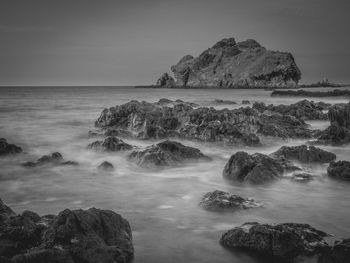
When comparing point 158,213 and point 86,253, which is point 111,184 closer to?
point 158,213

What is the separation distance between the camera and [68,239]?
3.95m

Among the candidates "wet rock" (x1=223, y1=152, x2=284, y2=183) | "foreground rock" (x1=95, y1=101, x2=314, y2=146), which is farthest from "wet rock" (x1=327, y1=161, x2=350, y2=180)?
"foreground rock" (x1=95, y1=101, x2=314, y2=146)

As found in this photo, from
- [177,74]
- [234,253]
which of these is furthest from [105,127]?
[177,74]

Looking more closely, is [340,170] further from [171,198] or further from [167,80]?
[167,80]

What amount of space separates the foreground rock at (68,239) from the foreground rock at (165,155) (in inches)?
198

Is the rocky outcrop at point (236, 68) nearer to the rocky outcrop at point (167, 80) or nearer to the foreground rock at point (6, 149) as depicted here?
the rocky outcrop at point (167, 80)

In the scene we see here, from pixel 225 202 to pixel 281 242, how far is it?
194cm

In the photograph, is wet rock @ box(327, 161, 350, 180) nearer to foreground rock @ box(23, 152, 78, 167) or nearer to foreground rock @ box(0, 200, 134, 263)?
foreground rock @ box(0, 200, 134, 263)

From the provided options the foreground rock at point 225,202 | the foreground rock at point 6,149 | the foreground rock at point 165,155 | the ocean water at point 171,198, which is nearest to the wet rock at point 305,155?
the ocean water at point 171,198

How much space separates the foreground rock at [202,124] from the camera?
1319cm

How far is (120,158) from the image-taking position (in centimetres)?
1052

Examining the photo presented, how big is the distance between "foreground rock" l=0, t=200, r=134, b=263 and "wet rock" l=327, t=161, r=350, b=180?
5.46 meters

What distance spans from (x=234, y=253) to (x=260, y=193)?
2878 mm

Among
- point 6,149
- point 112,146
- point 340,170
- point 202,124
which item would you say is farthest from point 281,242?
point 202,124
